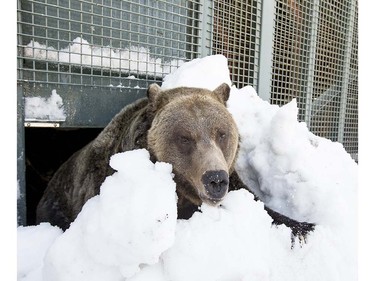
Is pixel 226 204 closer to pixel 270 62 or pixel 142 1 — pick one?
pixel 142 1

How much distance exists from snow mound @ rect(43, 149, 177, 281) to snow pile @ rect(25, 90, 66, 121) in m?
1.27

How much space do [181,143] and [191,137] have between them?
0.07m

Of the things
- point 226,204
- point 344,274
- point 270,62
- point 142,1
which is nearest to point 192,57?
point 142,1

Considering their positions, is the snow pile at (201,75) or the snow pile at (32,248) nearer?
the snow pile at (32,248)

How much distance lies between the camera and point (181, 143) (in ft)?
7.27

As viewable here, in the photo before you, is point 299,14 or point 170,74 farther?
point 299,14

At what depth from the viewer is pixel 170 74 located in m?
3.39

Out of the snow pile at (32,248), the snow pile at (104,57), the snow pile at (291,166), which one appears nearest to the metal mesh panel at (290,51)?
the snow pile at (291,166)

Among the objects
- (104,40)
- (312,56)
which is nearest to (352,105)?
(312,56)

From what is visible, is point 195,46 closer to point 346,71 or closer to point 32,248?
point 32,248

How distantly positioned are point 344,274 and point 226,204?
28.2 inches

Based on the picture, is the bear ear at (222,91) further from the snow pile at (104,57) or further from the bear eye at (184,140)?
the snow pile at (104,57)

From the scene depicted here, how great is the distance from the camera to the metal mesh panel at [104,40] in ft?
9.05

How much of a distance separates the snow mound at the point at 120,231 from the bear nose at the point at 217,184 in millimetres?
227
